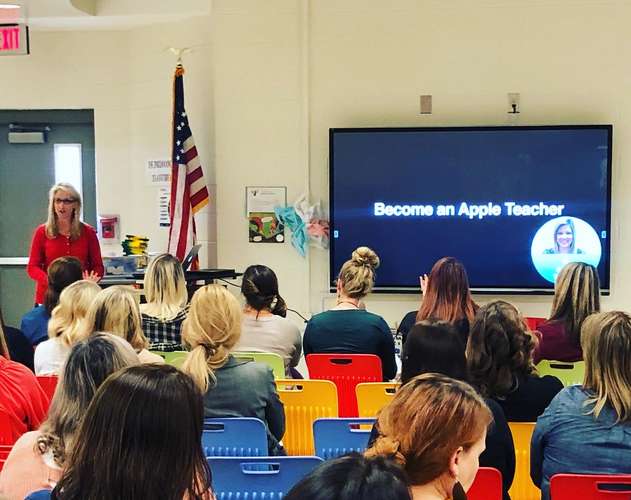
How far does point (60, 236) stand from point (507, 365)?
3895mm

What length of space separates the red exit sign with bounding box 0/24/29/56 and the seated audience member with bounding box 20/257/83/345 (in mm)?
2717

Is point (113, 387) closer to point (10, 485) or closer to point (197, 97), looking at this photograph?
point (10, 485)

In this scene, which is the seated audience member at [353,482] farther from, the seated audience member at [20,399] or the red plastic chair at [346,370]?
the red plastic chair at [346,370]

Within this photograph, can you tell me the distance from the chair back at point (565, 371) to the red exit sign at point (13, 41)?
4874 millimetres

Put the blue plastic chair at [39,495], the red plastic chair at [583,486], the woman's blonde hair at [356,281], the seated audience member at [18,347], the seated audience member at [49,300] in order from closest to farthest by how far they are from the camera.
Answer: the blue plastic chair at [39,495] < the red plastic chair at [583,486] < the seated audience member at [18,347] < the seated audience member at [49,300] < the woman's blonde hair at [356,281]

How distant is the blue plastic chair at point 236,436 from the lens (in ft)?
9.21

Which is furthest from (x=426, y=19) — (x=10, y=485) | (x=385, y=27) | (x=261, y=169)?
(x=10, y=485)

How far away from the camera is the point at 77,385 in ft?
6.98

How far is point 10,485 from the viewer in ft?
6.57

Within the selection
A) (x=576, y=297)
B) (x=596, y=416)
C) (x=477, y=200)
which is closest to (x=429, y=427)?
(x=596, y=416)

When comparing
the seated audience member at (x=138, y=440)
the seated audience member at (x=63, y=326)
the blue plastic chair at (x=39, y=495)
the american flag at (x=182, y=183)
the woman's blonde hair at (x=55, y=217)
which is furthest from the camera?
the american flag at (x=182, y=183)

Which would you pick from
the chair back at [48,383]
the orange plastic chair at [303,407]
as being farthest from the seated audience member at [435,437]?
the chair back at [48,383]

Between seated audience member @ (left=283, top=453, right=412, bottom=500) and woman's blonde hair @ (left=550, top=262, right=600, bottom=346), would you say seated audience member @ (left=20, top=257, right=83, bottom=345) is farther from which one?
seated audience member @ (left=283, top=453, right=412, bottom=500)

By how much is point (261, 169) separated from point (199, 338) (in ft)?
13.1
